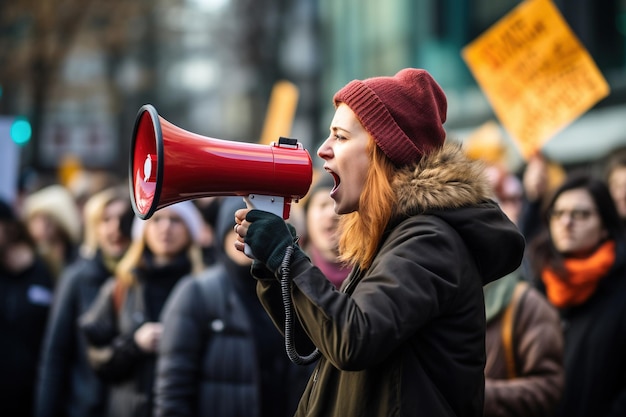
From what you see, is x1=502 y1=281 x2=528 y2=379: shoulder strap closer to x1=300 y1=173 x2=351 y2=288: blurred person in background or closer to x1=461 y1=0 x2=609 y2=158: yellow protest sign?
x1=300 y1=173 x2=351 y2=288: blurred person in background

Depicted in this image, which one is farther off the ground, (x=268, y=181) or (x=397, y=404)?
(x=268, y=181)

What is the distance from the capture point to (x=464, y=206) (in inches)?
98.4

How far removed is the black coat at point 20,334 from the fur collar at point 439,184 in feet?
12.4

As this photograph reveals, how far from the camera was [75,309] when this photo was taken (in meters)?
5.33

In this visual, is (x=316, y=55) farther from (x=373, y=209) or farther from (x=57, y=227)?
(x=373, y=209)

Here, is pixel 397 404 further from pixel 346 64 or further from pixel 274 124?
pixel 346 64

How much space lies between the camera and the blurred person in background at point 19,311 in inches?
220

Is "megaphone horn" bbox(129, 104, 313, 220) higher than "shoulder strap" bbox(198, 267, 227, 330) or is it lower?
higher

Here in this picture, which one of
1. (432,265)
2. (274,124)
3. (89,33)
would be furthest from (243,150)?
(89,33)

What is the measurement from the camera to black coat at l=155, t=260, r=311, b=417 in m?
3.98

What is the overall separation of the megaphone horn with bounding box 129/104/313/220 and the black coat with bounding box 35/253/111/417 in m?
2.74

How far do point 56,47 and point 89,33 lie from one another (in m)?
1.37

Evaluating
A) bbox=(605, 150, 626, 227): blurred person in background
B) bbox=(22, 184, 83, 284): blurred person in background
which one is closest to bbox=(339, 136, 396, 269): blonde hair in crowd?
bbox=(605, 150, 626, 227): blurred person in background

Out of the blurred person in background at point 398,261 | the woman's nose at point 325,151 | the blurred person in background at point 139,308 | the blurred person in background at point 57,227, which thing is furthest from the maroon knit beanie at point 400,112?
the blurred person in background at point 57,227
